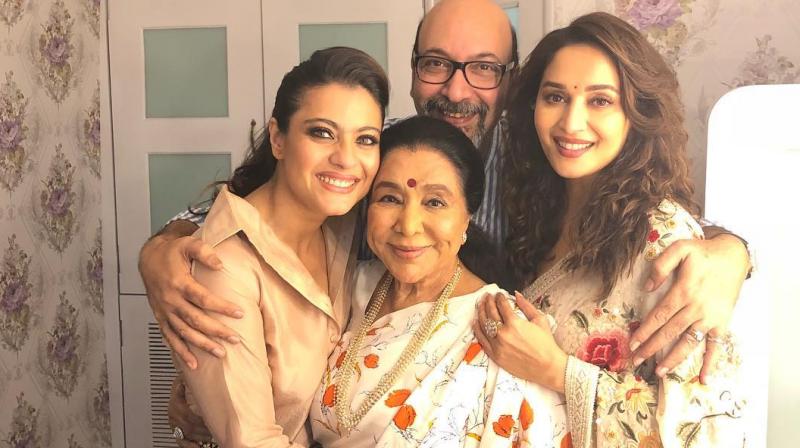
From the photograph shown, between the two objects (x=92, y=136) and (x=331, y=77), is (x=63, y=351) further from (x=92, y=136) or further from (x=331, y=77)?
(x=331, y=77)

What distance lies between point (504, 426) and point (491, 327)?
15 centimetres

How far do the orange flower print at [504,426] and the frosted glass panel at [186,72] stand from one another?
1776 millimetres

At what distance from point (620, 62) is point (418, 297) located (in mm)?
483

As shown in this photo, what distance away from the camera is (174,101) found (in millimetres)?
2758

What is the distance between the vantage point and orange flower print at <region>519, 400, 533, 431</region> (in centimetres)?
123

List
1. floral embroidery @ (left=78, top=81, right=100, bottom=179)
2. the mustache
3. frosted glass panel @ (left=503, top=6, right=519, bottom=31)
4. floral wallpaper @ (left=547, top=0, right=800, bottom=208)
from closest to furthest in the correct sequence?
the mustache, floral wallpaper @ (left=547, top=0, right=800, bottom=208), frosted glass panel @ (left=503, top=6, right=519, bottom=31), floral embroidery @ (left=78, top=81, right=100, bottom=179)

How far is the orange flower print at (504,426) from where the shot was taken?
1213mm

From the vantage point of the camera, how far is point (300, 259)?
1.37 meters

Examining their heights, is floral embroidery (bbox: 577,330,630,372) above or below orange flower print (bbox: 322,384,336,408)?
above

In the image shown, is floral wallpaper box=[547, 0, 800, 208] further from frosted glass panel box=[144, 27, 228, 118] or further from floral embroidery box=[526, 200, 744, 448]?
frosted glass panel box=[144, 27, 228, 118]

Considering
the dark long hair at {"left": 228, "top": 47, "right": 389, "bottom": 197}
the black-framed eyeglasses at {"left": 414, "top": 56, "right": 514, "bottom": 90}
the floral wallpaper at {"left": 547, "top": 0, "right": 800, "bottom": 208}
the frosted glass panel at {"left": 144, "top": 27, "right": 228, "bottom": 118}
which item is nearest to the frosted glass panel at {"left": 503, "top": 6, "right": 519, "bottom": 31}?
the floral wallpaper at {"left": 547, "top": 0, "right": 800, "bottom": 208}

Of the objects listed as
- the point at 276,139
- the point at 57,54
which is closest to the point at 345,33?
the point at 57,54

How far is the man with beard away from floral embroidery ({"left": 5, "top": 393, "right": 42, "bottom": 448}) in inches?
41.9

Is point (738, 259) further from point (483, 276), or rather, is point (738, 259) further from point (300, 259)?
point (300, 259)
